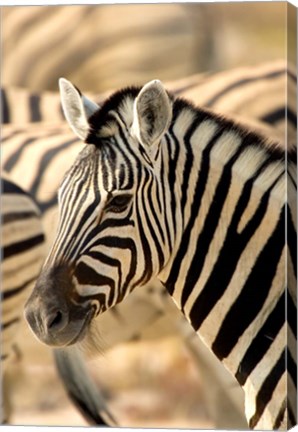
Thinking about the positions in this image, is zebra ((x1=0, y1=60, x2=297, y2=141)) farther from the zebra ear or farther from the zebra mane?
the zebra ear

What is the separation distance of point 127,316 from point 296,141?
55.7 inches

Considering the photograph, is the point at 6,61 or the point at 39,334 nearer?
the point at 39,334

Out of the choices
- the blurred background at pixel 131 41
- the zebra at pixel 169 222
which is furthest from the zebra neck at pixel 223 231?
the blurred background at pixel 131 41

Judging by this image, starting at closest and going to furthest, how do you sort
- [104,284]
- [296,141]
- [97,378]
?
[104,284]
[296,141]
[97,378]

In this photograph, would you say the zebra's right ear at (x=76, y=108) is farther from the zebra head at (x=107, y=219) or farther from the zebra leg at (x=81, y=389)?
the zebra leg at (x=81, y=389)

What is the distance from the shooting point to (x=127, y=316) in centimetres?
675

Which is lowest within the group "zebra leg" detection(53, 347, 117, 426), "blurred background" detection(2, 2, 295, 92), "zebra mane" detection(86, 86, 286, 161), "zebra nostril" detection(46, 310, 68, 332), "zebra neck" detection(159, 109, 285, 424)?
"zebra leg" detection(53, 347, 117, 426)

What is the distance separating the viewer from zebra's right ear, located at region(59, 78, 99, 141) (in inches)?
204

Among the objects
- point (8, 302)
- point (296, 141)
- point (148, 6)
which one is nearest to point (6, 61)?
point (148, 6)

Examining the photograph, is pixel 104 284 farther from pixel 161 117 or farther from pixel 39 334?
pixel 161 117

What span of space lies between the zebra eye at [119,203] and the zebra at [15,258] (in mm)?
1857

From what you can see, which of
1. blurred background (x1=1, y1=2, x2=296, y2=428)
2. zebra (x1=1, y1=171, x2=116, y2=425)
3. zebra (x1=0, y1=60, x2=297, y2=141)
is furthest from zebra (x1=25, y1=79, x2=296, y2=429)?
zebra (x1=1, y1=171, x2=116, y2=425)

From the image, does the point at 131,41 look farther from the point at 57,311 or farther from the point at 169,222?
the point at 57,311

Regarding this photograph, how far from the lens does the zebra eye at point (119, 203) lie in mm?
4941
